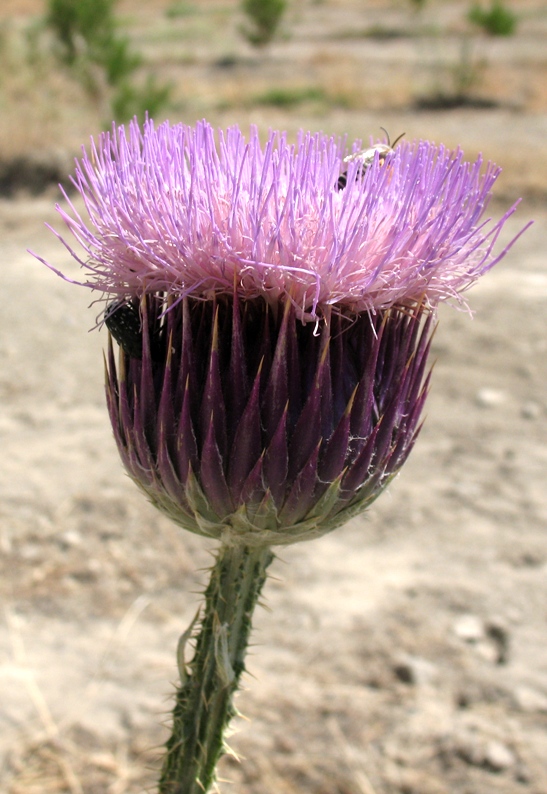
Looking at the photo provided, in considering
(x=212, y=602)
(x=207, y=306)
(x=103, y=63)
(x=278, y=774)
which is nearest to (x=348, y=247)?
(x=207, y=306)

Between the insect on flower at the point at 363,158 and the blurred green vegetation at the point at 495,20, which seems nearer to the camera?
the insect on flower at the point at 363,158

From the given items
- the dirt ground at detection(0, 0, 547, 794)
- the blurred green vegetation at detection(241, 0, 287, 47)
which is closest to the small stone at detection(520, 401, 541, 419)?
the dirt ground at detection(0, 0, 547, 794)

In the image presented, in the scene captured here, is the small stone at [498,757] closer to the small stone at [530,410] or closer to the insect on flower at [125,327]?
the insect on flower at [125,327]

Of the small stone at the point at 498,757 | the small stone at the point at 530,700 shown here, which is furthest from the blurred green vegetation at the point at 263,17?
the small stone at the point at 498,757

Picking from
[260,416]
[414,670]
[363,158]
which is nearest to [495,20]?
[414,670]

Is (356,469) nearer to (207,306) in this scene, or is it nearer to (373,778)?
(207,306)

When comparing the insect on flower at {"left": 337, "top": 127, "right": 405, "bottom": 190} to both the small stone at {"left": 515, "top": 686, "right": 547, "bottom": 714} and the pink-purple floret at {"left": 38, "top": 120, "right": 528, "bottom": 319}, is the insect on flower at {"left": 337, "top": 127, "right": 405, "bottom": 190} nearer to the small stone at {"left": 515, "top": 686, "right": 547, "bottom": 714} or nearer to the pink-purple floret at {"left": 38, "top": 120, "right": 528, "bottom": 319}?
the pink-purple floret at {"left": 38, "top": 120, "right": 528, "bottom": 319}
